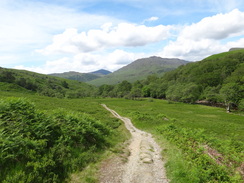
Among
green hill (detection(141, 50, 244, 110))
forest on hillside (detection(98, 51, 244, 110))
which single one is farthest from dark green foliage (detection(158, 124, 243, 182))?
green hill (detection(141, 50, 244, 110))

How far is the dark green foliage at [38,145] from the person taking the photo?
7.43 m

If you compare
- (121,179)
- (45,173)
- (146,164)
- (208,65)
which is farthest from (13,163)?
(208,65)

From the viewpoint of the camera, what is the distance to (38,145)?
9164 millimetres

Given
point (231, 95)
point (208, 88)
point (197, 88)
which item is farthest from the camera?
point (197, 88)

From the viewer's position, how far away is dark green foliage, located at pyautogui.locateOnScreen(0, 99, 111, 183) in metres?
7.43

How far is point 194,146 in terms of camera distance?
13.3m

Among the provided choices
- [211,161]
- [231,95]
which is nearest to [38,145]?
[211,161]

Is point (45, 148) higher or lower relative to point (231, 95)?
lower

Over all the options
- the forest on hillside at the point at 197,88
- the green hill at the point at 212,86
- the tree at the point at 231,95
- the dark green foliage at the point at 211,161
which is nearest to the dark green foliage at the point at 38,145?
the dark green foliage at the point at 211,161

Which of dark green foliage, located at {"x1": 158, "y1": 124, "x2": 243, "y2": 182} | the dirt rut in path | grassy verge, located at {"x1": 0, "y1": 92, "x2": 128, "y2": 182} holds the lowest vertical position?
the dirt rut in path

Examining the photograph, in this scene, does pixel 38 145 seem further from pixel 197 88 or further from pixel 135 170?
pixel 197 88

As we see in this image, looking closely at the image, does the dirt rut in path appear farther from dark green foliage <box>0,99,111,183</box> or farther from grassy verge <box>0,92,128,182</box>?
dark green foliage <box>0,99,111,183</box>

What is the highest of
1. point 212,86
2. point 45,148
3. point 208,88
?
point 212,86

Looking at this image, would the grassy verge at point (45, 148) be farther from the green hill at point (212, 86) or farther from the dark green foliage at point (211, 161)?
the green hill at point (212, 86)
